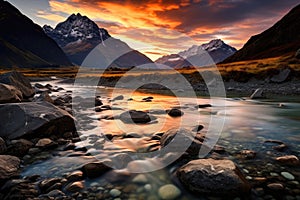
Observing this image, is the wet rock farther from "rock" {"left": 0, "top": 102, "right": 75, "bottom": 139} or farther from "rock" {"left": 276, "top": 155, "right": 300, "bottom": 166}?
"rock" {"left": 0, "top": 102, "right": 75, "bottom": 139}

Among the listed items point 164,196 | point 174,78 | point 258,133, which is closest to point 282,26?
point 174,78

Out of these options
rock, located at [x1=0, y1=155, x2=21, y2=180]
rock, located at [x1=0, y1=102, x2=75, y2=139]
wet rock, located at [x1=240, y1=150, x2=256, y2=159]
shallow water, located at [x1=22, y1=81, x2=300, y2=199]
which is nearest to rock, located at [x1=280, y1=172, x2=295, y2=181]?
shallow water, located at [x1=22, y1=81, x2=300, y2=199]

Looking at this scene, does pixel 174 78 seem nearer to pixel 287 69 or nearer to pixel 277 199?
pixel 287 69

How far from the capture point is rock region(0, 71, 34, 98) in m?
18.7

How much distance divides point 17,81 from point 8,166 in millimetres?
17322

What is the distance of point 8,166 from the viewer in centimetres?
595

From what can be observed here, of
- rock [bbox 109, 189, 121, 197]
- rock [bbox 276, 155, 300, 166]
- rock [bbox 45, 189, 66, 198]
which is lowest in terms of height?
rock [bbox 45, 189, 66, 198]

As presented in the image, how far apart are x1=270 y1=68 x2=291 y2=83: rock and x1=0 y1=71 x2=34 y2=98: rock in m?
39.2

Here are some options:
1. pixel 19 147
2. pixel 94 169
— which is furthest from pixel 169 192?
pixel 19 147

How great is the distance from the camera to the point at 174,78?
2207 inches

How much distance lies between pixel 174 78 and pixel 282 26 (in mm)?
87970

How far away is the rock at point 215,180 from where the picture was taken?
5.08 m

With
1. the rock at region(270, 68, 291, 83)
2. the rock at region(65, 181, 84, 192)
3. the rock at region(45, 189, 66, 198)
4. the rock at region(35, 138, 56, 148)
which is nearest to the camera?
the rock at region(45, 189, 66, 198)

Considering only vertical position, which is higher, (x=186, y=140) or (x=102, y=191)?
(x=186, y=140)
